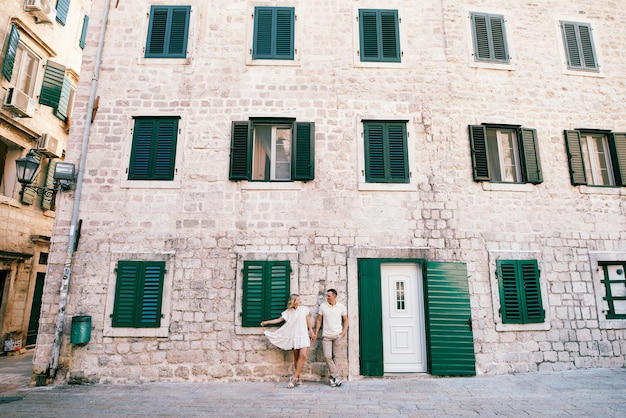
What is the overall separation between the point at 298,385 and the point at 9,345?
903 cm

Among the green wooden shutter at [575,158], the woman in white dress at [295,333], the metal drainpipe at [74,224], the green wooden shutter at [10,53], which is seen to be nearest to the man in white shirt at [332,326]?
the woman in white dress at [295,333]

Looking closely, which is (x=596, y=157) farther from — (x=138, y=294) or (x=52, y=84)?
(x=52, y=84)

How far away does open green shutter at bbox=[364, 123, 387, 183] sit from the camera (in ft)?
27.0

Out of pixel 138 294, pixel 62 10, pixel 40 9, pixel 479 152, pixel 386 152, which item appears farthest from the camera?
pixel 62 10

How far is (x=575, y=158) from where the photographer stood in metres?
8.68

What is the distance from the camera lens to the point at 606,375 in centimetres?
730

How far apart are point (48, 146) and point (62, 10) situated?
5.00 m

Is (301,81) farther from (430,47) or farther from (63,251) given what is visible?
(63,251)

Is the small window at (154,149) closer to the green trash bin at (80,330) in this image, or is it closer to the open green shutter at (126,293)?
the open green shutter at (126,293)

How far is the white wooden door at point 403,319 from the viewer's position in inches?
297

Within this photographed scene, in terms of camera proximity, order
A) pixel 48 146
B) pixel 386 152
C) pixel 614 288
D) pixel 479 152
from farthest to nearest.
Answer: pixel 48 146 < pixel 479 152 < pixel 386 152 < pixel 614 288

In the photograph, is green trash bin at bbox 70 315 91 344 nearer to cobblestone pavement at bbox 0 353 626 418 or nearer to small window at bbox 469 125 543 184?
cobblestone pavement at bbox 0 353 626 418

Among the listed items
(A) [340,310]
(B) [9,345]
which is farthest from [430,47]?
(B) [9,345]

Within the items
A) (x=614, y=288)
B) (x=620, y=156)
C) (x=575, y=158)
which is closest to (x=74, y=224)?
(x=575, y=158)
